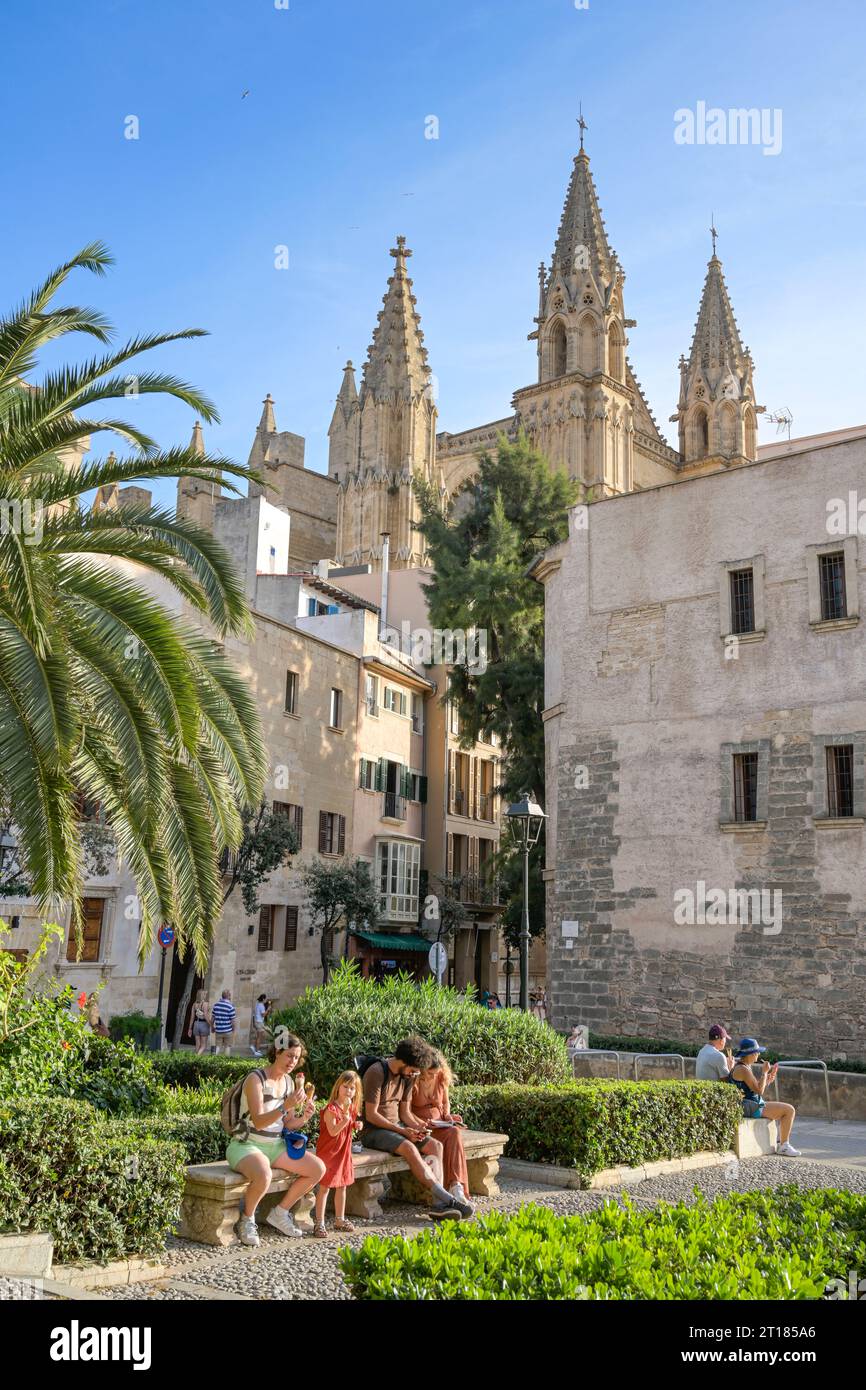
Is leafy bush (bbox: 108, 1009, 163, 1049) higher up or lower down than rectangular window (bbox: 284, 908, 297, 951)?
lower down

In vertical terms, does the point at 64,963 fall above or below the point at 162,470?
below

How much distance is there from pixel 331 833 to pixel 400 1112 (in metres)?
26.0

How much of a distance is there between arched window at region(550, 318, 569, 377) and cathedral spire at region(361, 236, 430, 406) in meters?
10.0

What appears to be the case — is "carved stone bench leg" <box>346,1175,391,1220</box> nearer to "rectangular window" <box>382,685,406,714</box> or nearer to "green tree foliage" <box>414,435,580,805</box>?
"green tree foliage" <box>414,435,580,805</box>

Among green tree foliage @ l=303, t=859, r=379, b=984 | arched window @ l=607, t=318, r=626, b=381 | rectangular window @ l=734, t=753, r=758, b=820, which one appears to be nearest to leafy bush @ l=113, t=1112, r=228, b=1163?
rectangular window @ l=734, t=753, r=758, b=820

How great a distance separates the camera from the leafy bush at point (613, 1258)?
16.9 ft

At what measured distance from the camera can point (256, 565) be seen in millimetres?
38344

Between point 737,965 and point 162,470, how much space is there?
49.2 feet

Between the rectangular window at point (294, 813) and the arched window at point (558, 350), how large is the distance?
118 feet

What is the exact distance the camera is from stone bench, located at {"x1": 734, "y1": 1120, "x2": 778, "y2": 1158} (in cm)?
1386

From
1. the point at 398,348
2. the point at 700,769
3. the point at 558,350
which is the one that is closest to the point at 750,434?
the point at 558,350

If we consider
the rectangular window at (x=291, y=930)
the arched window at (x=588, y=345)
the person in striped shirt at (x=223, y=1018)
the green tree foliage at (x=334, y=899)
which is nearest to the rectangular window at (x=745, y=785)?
the person in striped shirt at (x=223, y=1018)
